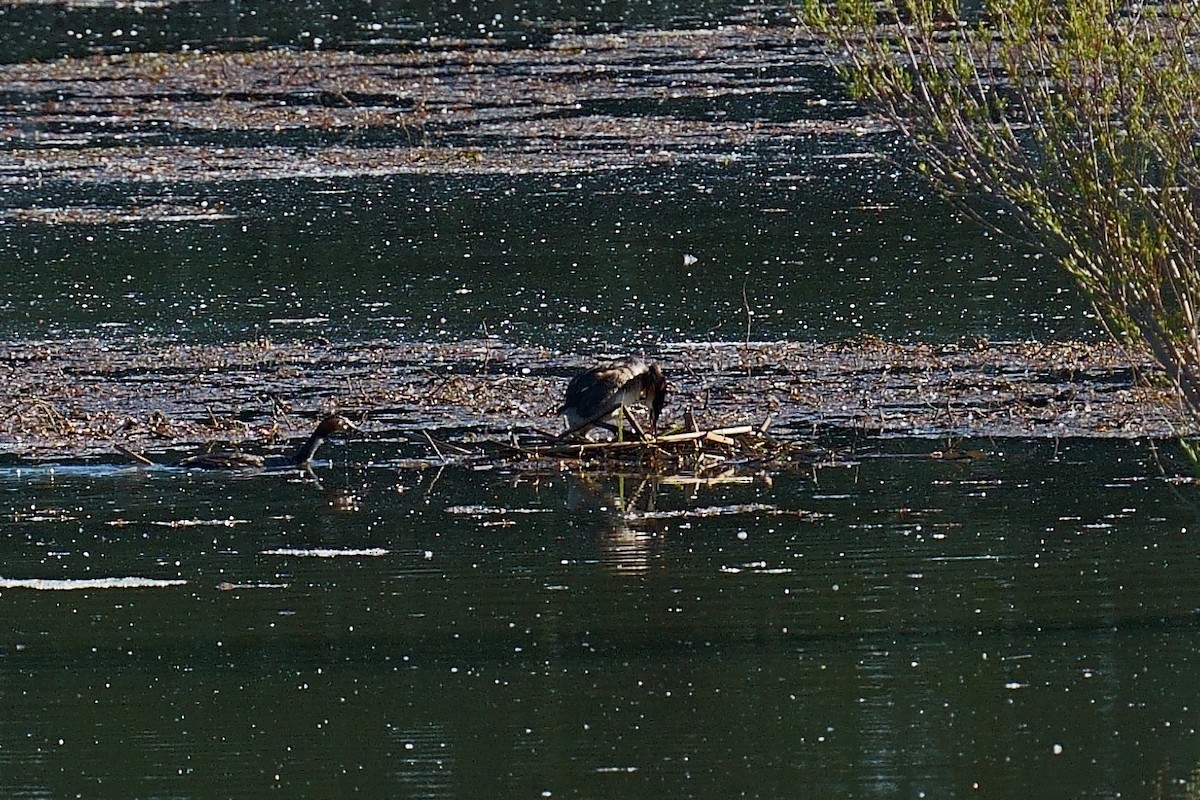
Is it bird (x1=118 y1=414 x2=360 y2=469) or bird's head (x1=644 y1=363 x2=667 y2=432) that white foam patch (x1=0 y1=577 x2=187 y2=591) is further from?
bird's head (x1=644 y1=363 x2=667 y2=432)

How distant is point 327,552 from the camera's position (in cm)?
906

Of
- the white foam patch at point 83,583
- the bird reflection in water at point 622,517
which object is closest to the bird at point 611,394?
the bird reflection in water at point 622,517

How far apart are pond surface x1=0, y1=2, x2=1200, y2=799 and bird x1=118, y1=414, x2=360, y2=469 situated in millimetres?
136

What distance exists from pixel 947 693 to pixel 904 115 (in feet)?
7.94

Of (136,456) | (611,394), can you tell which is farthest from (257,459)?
(611,394)

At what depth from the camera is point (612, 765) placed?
6.58 metres

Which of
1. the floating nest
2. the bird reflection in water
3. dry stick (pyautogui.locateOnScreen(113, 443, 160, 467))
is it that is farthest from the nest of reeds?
dry stick (pyautogui.locateOnScreen(113, 443, 160, 467))

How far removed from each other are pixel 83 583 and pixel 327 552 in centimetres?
83

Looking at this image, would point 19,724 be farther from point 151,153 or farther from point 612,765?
point 151,153

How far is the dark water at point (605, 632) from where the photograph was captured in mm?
6617

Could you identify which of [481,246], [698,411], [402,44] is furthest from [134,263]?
[402,44]

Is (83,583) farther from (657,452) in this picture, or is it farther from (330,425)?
(657,452)

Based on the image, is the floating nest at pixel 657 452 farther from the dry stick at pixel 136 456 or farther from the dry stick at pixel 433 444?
the dry stick at pixel 136 456

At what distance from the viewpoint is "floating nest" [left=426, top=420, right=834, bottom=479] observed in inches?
400
